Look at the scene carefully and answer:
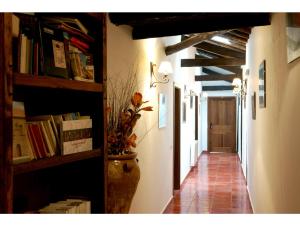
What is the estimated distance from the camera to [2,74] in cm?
115

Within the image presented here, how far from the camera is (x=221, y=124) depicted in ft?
40.5

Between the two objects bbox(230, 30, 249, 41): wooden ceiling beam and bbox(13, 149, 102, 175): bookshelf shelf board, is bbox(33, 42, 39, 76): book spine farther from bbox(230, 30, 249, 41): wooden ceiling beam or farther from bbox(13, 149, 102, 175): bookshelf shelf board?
bbox(230, 30, 249, 41): wooden ceiling beam

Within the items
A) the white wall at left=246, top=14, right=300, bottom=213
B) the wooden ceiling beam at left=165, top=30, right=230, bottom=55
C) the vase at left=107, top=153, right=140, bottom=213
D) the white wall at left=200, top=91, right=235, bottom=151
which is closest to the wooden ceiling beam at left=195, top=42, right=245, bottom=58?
the wooden ceiling beam at left=165, top=30, right=230, bottom=55

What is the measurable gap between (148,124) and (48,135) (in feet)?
8.53

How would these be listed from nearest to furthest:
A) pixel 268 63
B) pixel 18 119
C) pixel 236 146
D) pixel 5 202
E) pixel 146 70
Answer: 1. pixel 5 202
2. pixel 18 119
3. pixel 268 63
4. pixel 146 70
5. pixel 236 146

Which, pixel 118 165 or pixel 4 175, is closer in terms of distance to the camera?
pixel 4 175

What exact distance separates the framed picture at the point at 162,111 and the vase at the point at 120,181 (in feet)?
6.75

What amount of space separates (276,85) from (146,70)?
179cm

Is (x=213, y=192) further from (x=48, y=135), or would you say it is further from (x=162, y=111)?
(x=48, y=135)

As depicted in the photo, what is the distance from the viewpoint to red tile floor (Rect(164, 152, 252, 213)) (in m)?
5.25

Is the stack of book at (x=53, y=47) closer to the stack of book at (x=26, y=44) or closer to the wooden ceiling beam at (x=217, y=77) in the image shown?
the stack of book at (x=26, y=44)

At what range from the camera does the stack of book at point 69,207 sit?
170cm
